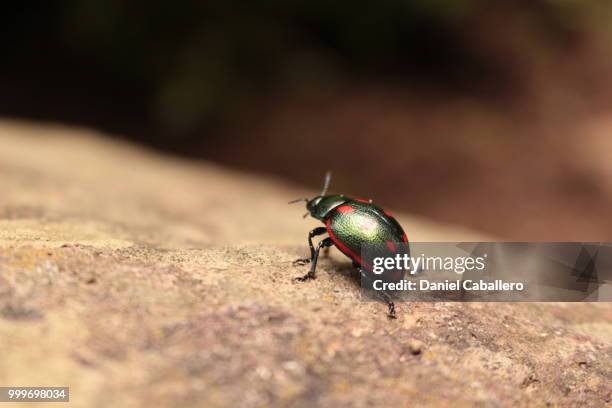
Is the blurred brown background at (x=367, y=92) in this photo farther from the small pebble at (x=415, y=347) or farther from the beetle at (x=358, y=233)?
the small pebble at (x=415, y=347)

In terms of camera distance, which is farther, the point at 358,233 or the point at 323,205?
the point at 323,205

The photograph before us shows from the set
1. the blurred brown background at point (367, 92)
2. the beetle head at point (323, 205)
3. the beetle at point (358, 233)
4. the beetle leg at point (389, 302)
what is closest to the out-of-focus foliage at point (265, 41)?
the blurred brown background at point (367, 92)

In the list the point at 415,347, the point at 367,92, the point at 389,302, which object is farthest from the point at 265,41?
the point at 415,347

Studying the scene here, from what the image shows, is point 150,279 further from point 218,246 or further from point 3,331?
point 218,246

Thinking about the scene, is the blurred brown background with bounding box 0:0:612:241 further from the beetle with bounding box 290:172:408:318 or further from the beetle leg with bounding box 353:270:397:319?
the beetle leg with bounding box 353:270:397:319

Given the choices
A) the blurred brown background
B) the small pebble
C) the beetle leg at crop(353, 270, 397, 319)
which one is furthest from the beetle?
the blurred brown background

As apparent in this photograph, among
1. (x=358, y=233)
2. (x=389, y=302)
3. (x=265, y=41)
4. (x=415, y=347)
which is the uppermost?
(x=265, y=41)

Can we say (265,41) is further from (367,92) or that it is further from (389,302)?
(389,302)

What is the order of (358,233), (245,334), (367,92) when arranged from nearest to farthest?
(245,334)
(358,233)
(367,92)
